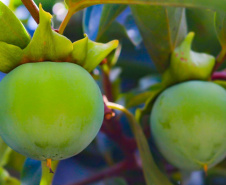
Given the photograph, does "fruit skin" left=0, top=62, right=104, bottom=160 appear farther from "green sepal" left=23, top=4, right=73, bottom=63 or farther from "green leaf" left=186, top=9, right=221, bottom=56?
"green leaf" left=186, top=9, right=221, bottom=56

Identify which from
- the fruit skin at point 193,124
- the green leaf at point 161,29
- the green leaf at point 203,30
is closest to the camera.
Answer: the fruit skin at point 193,124

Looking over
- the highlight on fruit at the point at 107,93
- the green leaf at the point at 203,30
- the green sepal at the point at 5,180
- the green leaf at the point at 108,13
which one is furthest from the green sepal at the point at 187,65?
the green sepal at the point at 5,180

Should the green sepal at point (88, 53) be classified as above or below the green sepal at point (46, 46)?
below

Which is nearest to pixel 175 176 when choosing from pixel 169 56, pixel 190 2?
pixel 169 56

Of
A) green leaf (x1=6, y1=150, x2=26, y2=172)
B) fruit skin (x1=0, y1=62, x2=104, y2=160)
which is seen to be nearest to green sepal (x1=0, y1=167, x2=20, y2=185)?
green leaf (x1=6, y1=150, x2=26, y2=172)

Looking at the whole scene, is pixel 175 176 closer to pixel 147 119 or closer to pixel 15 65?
pixel 147 119

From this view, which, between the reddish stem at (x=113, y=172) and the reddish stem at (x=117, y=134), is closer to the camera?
the reddish stem at (x=117, y=134)

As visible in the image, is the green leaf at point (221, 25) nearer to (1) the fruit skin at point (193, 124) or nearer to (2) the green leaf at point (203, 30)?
(1) the fruit skin at point (193, 124)
